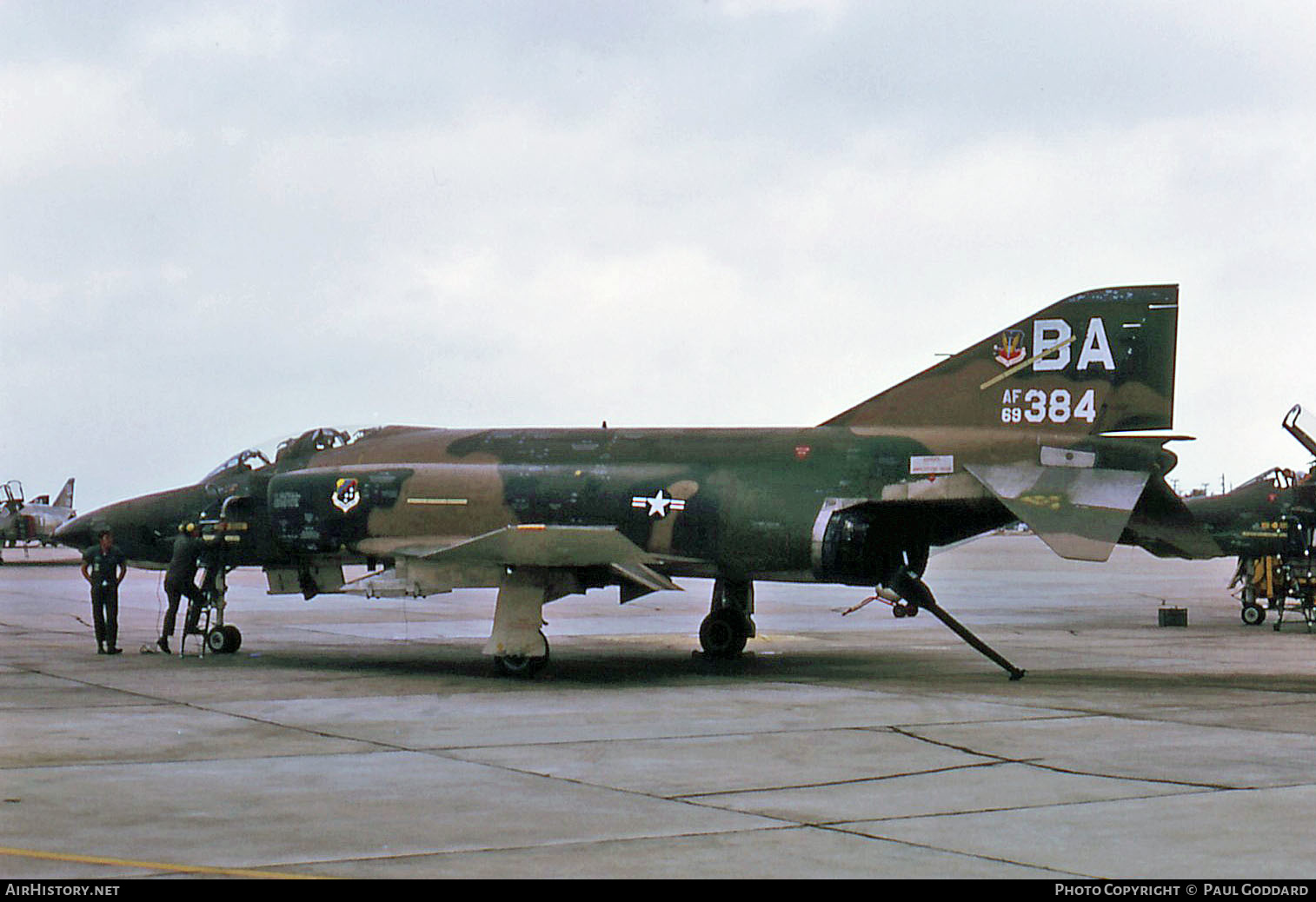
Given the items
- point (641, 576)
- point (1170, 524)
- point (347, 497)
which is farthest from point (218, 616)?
point (1170, 524)

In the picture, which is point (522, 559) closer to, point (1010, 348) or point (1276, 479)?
point (1010, 348)

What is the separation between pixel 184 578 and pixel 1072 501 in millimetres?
10744

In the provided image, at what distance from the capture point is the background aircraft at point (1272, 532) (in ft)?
77.3

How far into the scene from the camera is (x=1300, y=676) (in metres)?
16.0

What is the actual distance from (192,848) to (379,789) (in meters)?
1.79

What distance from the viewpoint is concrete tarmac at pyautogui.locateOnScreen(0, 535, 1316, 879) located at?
22.6 ft

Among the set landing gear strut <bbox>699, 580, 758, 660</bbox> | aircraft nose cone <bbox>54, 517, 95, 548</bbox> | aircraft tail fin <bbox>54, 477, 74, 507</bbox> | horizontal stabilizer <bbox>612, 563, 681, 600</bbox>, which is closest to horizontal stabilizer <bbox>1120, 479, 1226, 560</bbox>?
landing gear strut <bbox>699, 580, 758, 660</bbox>

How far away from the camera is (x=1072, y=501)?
48.5 ft

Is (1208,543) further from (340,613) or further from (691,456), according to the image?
(340,613)

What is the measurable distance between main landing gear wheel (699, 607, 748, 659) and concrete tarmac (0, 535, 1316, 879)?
1.08 feet

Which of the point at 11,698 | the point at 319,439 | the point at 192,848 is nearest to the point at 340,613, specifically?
the point at 319,439

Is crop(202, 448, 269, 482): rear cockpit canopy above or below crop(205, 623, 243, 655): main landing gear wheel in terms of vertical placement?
above

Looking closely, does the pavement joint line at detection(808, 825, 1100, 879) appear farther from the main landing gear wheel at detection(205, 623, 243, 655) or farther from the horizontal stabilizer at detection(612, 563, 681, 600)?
the main landing gear wheel at detection(205, 623, 243, 655)

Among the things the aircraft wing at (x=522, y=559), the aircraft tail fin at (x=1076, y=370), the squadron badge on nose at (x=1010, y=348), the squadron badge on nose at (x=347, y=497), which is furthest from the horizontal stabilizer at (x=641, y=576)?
the squadron badge on nose at (x=1010, y=348)
